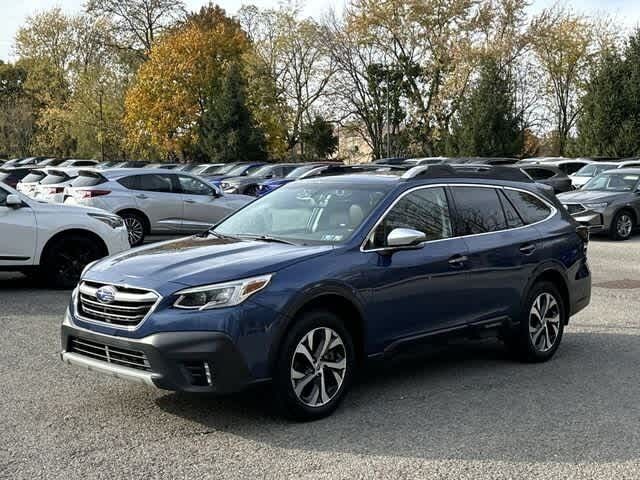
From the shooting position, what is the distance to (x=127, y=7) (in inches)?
2202

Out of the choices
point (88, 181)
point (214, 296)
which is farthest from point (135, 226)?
point (214, 296)

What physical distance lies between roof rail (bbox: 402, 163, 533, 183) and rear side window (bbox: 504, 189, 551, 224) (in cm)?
15

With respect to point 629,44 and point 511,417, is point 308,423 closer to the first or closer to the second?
point 511,417

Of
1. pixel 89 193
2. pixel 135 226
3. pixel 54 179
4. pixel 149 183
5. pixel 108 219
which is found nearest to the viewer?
pixel 108 219

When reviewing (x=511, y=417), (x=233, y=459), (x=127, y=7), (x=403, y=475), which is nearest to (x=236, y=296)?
(x=233, y=459)

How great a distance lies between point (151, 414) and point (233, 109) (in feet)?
138

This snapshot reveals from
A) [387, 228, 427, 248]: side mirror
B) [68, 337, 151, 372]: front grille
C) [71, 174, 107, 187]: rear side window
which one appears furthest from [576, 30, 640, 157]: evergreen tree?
[68, 337, 151, 372]: front grille

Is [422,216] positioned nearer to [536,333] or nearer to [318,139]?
[536,333]

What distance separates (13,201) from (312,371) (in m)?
6.69

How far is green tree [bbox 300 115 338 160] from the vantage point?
53.3m

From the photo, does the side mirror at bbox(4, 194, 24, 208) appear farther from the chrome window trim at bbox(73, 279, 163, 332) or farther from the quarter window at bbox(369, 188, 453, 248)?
the quarter window at bbox(369, 188, 453, 248)

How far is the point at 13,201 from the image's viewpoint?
10641 millimetres

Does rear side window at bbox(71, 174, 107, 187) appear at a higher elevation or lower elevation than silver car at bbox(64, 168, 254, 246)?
higher

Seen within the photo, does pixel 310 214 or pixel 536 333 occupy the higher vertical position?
pixel 310 214
